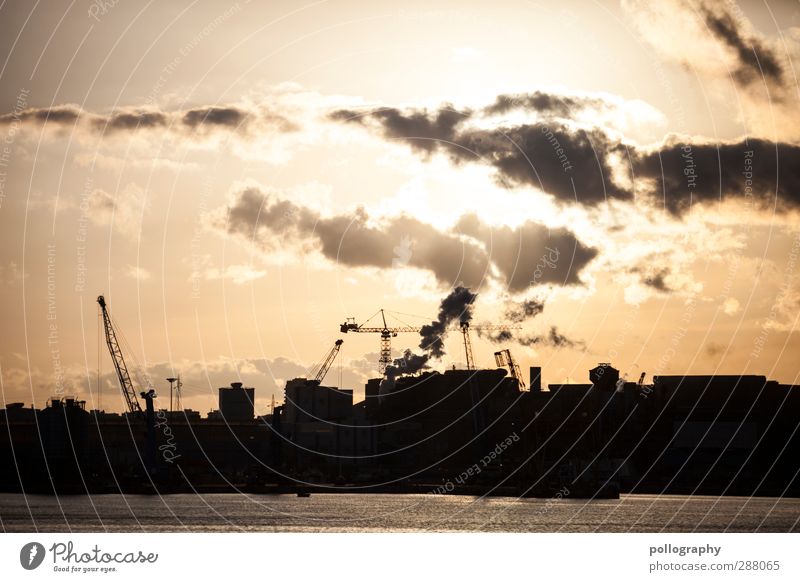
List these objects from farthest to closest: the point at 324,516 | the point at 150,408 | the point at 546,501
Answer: the point at 546,501 < the point at 150,408 < the point at 324,516

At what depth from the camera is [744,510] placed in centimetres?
16300
